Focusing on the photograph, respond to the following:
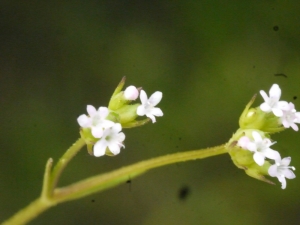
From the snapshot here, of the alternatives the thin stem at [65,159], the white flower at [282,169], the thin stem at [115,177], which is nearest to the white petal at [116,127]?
the thin stem at [65,159]

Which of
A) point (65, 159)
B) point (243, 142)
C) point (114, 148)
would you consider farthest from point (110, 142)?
point (243, 142)

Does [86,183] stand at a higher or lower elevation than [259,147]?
higher

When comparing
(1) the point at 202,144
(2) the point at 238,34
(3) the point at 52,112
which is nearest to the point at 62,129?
(3) the point at 52,112

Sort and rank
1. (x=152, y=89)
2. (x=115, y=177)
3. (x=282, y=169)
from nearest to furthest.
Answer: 1. (x=282, y=169)
2. (x=115, y=177)
3. (x=152, y=89)

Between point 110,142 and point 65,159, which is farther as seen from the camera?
point 65,159

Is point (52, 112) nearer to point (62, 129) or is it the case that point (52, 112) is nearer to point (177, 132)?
point (62, 129)

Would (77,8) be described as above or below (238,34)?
Answer: above

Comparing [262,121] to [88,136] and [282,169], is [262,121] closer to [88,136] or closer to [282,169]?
[282,169]
